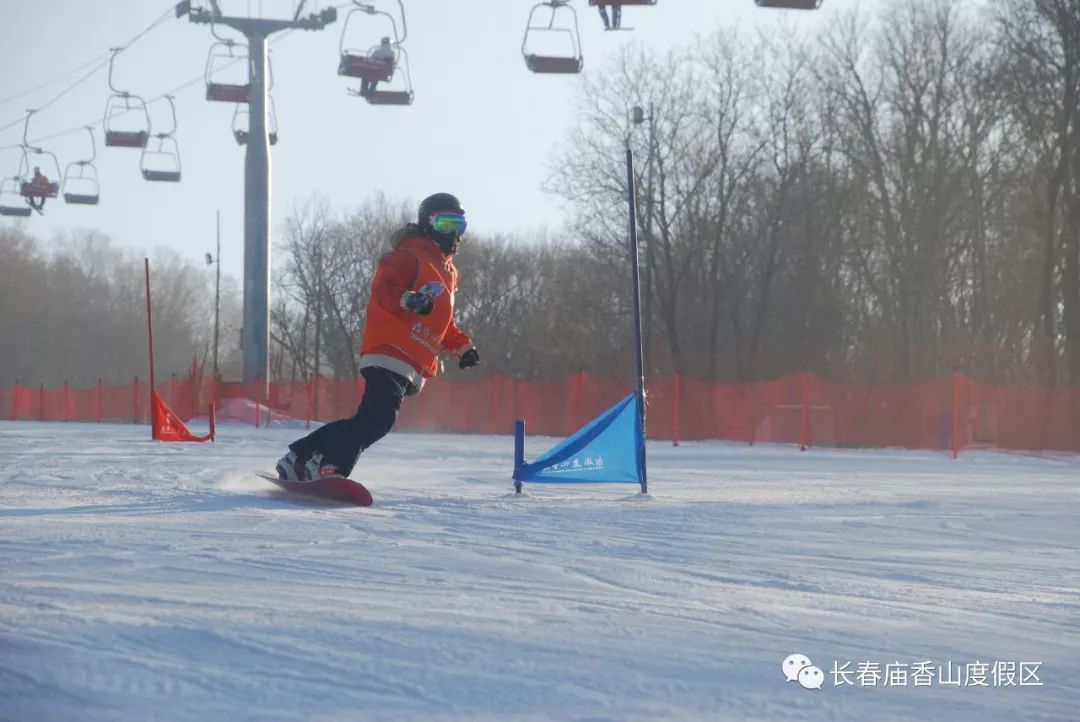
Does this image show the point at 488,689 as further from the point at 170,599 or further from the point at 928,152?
the point at 928,152

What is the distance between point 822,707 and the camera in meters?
3.00

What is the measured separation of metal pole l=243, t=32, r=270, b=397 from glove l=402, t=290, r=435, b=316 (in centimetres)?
2302

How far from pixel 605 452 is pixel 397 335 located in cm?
186

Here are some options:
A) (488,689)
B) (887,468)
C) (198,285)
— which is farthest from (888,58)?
(198,285)

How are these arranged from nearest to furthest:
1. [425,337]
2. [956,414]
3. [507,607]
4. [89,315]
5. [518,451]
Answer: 1. [507,607]
2. [425,337]
3. [518,451]
4. [956,414]
5. [89,315]

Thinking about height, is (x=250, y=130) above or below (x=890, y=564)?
above

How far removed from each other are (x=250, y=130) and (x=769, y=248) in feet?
62.8

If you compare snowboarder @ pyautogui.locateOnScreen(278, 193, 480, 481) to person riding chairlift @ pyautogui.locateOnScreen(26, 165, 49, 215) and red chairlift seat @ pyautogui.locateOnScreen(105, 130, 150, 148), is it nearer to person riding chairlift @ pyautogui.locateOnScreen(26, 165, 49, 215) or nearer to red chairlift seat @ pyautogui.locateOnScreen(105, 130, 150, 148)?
red chairlift seat @ pyautogui.locateOnScreen(105, 130, 150, 148)

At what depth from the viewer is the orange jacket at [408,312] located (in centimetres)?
771

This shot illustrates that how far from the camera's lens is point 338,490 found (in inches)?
285

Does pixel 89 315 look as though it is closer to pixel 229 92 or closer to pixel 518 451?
pixel 229 92

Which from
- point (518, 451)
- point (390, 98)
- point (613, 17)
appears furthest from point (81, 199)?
point (518, 451)

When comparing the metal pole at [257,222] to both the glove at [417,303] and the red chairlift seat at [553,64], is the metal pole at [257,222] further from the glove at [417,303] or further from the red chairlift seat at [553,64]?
the glove at [417,303]

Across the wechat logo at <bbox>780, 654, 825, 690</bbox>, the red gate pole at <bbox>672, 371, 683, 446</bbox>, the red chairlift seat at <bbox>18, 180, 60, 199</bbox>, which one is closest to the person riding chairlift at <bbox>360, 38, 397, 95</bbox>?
the red gate pole at <bbox>672, 371, 683, 446</bbox>
